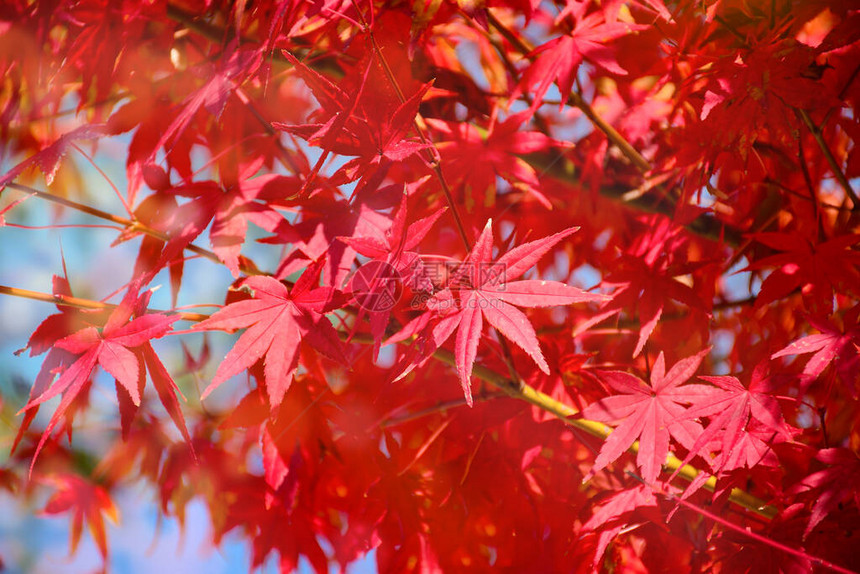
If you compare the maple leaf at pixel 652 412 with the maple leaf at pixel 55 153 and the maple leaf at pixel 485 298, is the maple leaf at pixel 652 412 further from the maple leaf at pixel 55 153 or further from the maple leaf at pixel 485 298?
the maple leaf at pixel 55 153

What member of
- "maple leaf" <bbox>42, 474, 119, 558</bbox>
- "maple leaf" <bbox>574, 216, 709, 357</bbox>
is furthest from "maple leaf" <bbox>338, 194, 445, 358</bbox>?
"maple leaf" <bbox>42, 474, 119, 558</bbox>

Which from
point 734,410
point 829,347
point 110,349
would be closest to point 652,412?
point 734,410

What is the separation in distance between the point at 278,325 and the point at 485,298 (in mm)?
184

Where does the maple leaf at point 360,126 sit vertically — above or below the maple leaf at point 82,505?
above

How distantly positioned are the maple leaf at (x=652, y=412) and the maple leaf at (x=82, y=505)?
2.96 feet

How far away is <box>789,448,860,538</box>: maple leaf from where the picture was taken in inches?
21.1

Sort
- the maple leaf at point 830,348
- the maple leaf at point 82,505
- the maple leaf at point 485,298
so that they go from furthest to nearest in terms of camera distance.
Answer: the maple leaf at point 82,505
the maple leaf at point 830,348
the maple leaf at point 485,298

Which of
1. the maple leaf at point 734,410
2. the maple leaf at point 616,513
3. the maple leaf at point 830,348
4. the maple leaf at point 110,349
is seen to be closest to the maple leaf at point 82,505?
the maple leaf at point 110,349

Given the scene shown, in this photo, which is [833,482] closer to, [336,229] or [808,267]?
[808,267]

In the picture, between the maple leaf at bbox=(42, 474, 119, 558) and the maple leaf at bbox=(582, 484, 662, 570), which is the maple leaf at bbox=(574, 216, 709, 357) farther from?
the maple leaf at bbox=(42, 474, 119, 558)

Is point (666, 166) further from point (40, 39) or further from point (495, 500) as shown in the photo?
point (40, 39)

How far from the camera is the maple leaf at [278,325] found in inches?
18.1

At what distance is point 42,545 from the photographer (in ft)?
3.71

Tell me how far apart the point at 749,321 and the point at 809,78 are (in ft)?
1.22
